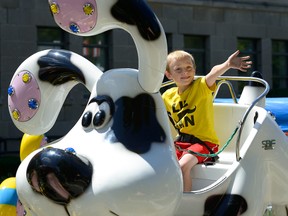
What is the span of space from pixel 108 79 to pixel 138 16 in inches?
17.0

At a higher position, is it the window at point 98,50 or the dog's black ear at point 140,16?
the dog's black ear at point 140,16

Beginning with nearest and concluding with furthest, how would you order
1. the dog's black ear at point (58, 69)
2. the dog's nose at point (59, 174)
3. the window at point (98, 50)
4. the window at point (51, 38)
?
the dog's nose at point (59, 174) → the dog's black ear at point (58, 69) → the window at point (51, 38) → the window at point (98, 50)

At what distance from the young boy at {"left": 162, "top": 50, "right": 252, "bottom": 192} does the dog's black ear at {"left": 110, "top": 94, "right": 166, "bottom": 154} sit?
76 cm

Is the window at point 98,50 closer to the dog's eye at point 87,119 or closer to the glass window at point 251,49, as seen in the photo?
the glass window at point 251,49

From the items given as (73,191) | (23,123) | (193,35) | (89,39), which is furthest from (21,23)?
(73,191)

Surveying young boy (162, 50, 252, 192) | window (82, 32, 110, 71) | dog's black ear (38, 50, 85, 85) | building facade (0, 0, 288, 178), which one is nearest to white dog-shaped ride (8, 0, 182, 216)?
dog's black ear (38, 50, 85, 85)

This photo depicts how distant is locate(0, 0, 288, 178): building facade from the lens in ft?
48.2

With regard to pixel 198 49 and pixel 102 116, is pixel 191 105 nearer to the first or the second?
pixel 102 116

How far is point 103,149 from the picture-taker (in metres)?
3.49

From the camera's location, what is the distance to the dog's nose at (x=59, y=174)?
3.27m

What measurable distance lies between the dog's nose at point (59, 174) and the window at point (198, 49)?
1502cm

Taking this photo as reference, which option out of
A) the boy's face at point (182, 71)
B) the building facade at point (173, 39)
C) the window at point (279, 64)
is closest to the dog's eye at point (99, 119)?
the boy's face at point (182, 71)

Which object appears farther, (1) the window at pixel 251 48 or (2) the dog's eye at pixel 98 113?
(1) the window at pixel 251 48

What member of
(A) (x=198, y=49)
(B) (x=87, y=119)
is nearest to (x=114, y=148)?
(B) (x=87, y=119)
